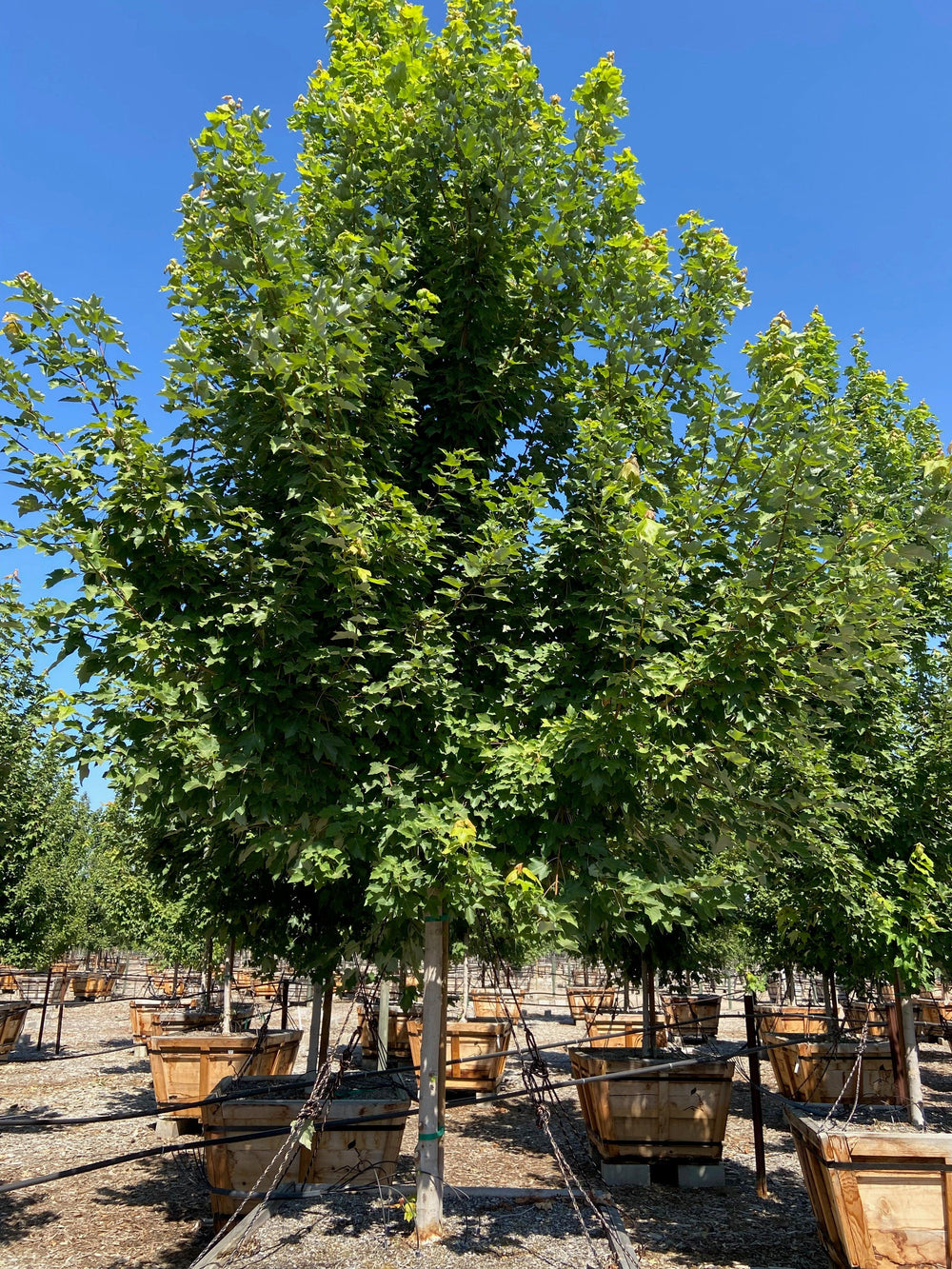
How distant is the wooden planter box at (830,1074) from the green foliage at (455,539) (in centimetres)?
1031

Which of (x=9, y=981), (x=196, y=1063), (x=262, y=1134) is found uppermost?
(x=262, y=1134)

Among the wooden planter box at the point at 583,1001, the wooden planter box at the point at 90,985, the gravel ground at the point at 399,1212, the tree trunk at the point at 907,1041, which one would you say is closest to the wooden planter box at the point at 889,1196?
the gravel ground at the point at 399,1212

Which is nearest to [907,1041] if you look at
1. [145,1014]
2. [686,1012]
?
[686,1012]

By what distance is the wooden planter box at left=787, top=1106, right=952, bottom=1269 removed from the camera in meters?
5.52

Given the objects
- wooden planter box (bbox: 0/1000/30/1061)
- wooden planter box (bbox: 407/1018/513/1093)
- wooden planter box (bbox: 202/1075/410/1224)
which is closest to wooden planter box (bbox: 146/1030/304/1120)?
wooden planter box (bbox: 202/1075/410/1224)

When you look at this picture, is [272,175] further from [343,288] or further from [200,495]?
[200,495]

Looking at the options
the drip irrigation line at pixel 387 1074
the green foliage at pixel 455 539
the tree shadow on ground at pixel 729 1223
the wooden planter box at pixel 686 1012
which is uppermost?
the green foliage at pixel 455 539

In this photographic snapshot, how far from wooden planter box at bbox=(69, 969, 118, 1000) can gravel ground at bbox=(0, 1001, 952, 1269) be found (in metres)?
21.7

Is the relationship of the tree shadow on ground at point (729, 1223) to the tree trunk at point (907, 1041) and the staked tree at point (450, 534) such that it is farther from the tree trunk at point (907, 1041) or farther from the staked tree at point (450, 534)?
the staked tree at point (450, 534)

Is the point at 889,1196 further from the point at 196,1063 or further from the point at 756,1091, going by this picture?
the point at 196,1063

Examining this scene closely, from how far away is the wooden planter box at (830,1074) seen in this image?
544 inches

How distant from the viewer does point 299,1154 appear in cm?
738

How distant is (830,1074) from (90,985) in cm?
3466

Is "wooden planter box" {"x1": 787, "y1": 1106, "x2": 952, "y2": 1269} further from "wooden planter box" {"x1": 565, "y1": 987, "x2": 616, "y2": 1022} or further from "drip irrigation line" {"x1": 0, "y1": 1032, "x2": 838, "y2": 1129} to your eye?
"wooden planter box" {"x1": 565, "y1": 987, "x2": 616, "y2": 1022}
